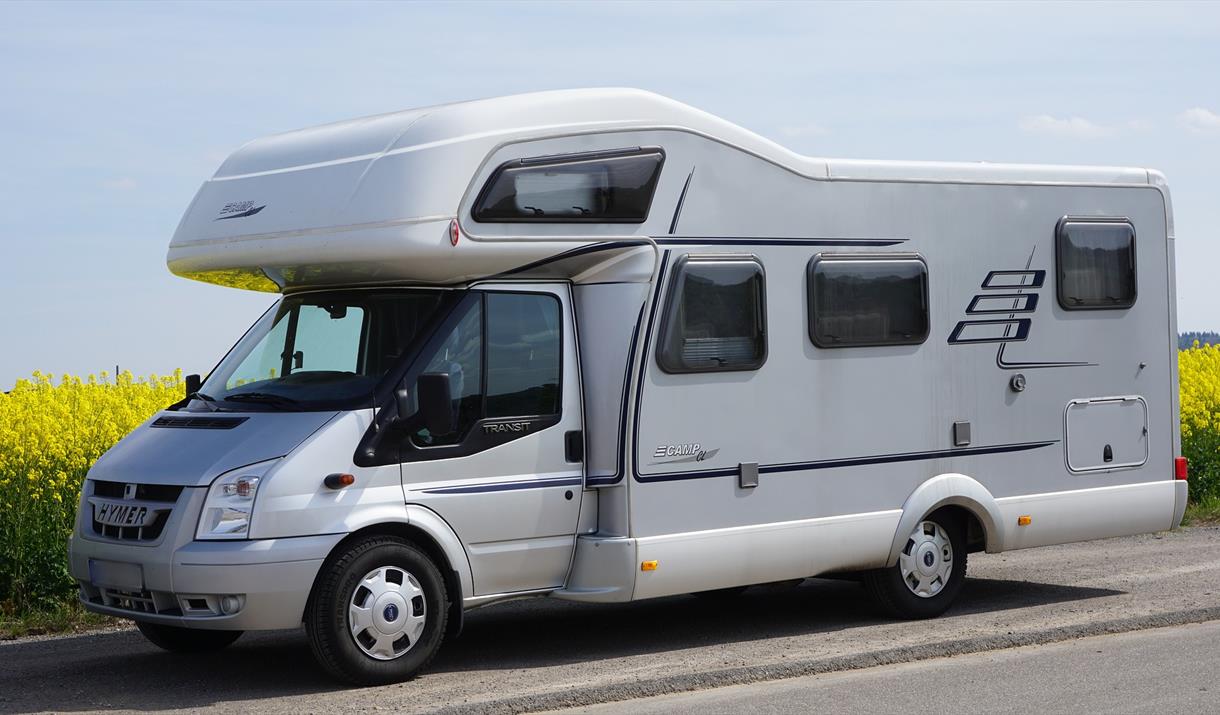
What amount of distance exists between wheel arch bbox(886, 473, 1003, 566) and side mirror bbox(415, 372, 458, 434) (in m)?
3.32

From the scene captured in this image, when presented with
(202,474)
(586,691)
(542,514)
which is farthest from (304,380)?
(586,691)

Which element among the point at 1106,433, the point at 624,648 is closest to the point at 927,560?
the point at 1106,433

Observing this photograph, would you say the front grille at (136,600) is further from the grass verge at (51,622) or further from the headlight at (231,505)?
the grass verge at (51,622)

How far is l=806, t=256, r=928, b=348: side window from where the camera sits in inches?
384

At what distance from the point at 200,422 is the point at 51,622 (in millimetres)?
2855

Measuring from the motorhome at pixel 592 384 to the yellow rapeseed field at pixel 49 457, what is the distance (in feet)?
6.13

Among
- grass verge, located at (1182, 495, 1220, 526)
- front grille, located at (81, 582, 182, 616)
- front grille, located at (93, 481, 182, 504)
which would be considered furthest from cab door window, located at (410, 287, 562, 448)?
grass verge, located at (1182, 495, 1220, 526)

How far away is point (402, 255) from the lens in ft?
27.0

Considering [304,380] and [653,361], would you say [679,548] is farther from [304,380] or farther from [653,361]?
[304,380]

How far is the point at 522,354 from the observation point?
8.81m

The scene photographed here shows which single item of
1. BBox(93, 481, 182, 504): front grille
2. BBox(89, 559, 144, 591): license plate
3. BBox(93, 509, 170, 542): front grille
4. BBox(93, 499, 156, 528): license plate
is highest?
BBox(93, 481, 182, 504): front grille

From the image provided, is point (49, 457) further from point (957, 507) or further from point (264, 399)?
point (957, 507)

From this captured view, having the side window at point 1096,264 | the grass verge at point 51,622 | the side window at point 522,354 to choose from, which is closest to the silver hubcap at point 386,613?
the side window at point 522,354

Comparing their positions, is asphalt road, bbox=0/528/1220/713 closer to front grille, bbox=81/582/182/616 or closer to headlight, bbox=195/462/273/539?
front grille, bbox=81/582/182/616
